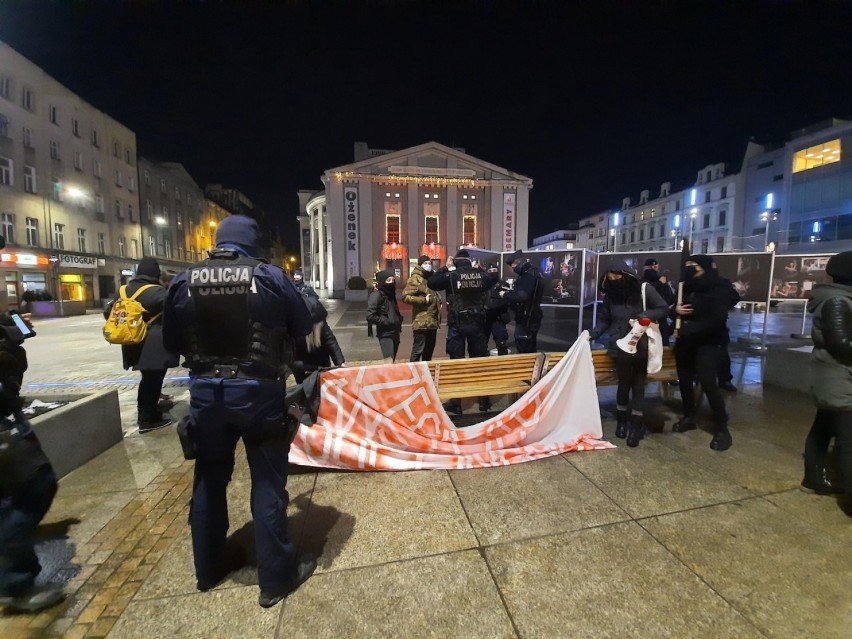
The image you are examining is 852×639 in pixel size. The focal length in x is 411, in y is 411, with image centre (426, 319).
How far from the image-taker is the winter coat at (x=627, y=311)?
14.4ft

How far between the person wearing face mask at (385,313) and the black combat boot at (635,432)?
3.38m

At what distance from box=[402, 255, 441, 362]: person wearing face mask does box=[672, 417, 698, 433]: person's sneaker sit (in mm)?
3096

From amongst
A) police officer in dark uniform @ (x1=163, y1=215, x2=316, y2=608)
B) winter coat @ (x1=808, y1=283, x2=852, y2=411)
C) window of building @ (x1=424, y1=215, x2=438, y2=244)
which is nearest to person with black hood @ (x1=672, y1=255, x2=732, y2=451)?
winter coat @ (x1=808, y1=283, x2=852, y2=411)

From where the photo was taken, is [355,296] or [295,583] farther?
[355,296]

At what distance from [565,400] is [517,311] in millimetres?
Result: 2752

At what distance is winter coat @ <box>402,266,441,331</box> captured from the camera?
5812mm

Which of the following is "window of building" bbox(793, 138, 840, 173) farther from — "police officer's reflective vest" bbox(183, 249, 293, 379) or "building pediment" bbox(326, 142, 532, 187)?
"police officer's reflective vest" bbox(183, 249, 293, 379)

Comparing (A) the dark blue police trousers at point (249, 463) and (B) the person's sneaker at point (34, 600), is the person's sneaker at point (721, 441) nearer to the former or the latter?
(A) the dark blue police trousers at point (249, 463)

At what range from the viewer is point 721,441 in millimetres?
4125

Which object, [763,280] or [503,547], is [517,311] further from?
[763,280]

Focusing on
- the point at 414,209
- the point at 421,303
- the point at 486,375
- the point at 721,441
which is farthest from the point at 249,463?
the point at 414,209

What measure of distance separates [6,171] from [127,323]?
28.0 meters

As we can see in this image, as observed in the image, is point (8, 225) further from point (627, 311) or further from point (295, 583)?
point (627, 311)

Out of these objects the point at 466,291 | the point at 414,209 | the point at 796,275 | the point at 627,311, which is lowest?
the point at 627,311
